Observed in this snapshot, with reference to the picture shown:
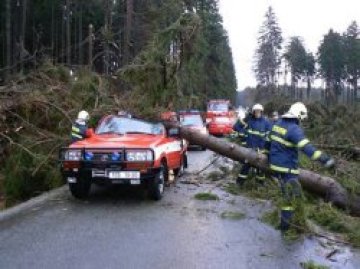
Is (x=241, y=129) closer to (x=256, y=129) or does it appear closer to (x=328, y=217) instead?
(x=256, y=129)

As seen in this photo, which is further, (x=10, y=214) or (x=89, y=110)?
(x=89, y=110)

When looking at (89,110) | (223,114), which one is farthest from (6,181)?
(223,114)

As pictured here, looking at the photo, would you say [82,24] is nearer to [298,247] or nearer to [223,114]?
[223,114]

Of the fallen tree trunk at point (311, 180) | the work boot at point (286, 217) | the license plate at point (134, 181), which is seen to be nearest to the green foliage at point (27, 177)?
the license plate at point (134, 181)

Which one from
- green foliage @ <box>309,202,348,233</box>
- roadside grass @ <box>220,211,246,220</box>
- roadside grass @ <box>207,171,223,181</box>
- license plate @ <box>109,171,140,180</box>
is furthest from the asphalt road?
roadside grass @ <box>207,171,223,181</box>

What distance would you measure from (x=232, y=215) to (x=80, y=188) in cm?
303

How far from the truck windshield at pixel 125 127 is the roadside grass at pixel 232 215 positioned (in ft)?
9.30

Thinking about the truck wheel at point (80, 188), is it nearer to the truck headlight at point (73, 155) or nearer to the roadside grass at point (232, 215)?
the truck headlight at point (73, 155)

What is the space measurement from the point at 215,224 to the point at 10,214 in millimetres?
3497

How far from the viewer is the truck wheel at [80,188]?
10.8 meters

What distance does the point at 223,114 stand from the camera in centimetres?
3581

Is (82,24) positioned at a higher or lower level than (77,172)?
higher

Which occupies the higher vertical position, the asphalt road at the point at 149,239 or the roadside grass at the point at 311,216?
the roadside grass at the point at 311,216

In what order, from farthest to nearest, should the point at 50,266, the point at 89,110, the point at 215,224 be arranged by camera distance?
the point at 89,110
the point at 215,224
the point at 50,266
